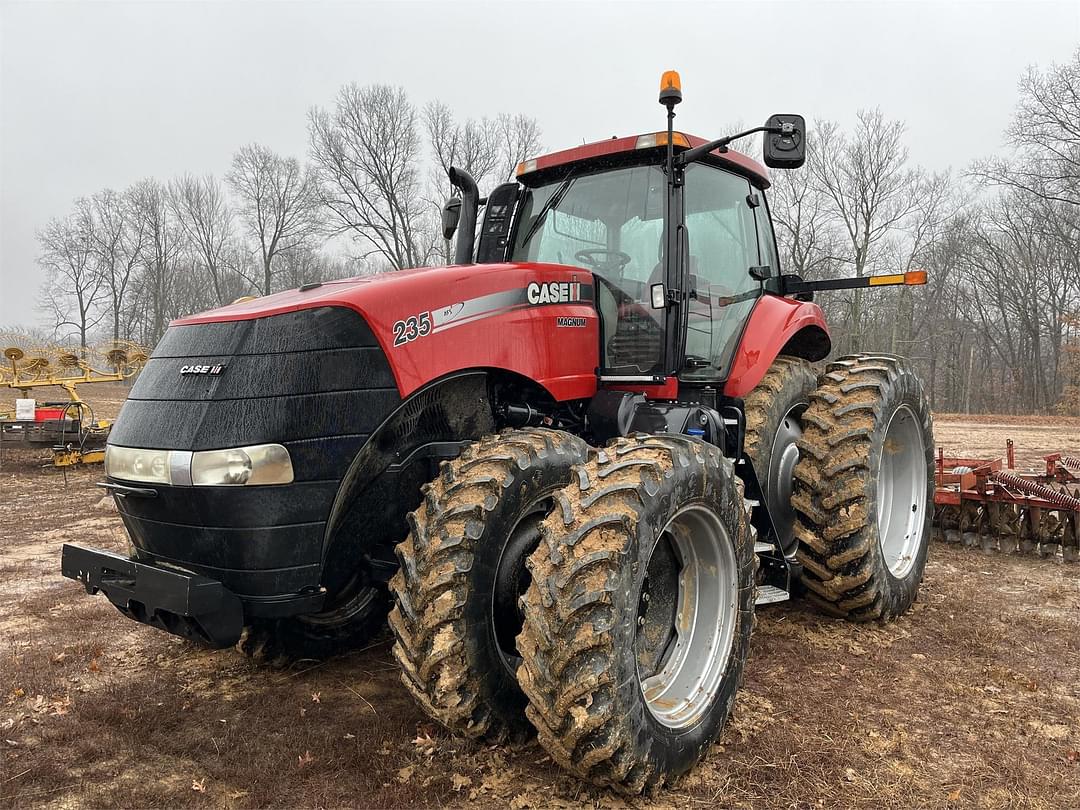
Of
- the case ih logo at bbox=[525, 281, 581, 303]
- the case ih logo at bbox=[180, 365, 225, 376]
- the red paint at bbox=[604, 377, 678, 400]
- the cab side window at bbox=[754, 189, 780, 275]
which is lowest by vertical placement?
the red paint at bbox=[604, 377, 678, 400]

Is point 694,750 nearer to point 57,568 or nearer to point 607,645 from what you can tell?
point 607,645

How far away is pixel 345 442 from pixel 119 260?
4956 centimetres

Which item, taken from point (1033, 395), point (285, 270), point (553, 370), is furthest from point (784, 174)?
point (553, 370)

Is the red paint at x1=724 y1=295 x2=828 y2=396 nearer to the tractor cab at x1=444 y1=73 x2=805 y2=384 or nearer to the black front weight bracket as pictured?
the tractor cab at x1=444 y1=73 x2=805 y2=384

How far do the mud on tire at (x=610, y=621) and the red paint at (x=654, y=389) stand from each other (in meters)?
0.81

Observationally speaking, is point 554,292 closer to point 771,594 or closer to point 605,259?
point 605,259

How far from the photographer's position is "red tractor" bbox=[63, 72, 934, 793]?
2564 millimetres

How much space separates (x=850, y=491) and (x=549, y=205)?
7.37 ft

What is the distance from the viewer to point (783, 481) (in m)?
4.34

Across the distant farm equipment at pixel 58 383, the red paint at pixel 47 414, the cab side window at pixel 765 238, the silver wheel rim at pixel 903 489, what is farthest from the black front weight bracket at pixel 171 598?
the red paint at pixel 47 414

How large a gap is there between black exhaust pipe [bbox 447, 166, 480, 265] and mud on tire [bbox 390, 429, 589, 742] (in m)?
1.71

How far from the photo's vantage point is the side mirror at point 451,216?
458cm

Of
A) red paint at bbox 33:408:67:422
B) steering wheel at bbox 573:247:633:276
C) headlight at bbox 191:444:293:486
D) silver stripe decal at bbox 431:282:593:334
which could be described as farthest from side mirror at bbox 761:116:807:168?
red paint at bbox 33:408:67:422

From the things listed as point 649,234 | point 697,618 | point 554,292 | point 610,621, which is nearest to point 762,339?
point 649,234
